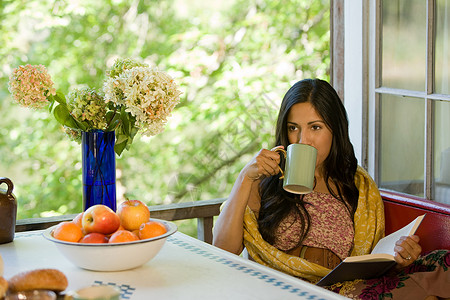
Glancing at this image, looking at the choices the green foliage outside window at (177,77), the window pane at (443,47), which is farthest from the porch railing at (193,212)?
the green foliage outside window at (177,77)

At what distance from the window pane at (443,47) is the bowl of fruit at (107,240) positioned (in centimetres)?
115

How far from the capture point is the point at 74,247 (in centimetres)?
136

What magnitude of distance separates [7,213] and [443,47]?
1450 mm

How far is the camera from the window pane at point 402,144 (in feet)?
7.35

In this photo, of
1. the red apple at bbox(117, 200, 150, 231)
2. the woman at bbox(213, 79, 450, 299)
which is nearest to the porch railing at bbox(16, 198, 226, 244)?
the woman at bbox(213, 79, 450, 299)

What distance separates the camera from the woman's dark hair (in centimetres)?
201

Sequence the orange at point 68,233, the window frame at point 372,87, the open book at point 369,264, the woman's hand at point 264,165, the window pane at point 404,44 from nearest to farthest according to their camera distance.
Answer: the orange at point 68,233
the open book at point 369,264
the woman's hand at point 264,165
the window pane at point 404,44
the window frame at point 372,87

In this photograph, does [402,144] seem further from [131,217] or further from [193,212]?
[131,217]

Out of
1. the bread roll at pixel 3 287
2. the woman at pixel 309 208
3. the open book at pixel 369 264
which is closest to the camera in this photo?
the bread roll at pixel 3 287

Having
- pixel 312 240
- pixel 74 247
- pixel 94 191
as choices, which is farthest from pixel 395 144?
pixel 74 247

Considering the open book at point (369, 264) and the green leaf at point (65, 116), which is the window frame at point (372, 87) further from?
the green leaf at point (65, 116)

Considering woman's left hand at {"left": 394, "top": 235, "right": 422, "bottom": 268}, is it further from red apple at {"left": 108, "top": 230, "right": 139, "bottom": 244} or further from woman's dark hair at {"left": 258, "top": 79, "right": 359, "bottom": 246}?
red apple at {"left": 108, "top": 230, "right": 139, "bottom": 244}

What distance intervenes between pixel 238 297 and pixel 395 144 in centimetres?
127

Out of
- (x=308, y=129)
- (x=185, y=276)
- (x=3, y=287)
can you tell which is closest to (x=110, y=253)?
(x=185, y=276)
